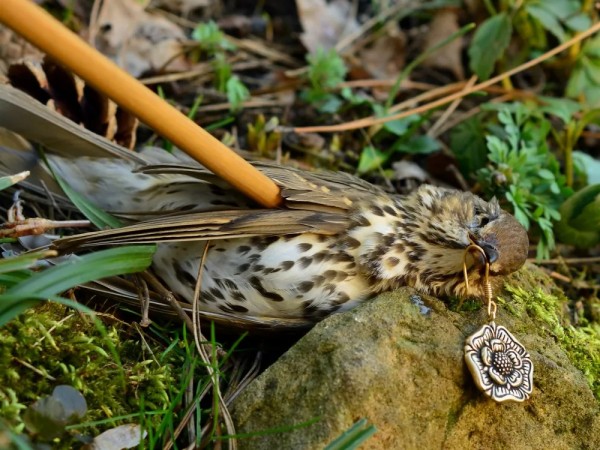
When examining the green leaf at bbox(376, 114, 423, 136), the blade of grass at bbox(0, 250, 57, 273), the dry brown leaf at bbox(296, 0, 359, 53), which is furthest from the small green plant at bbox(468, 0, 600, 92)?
the blade of grass at bbox(0, 250, 57, 273)

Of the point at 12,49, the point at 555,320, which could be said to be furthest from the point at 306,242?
the point at 12,49

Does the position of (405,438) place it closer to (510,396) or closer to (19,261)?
(510,396)

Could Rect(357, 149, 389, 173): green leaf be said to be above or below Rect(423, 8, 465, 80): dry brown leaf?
below

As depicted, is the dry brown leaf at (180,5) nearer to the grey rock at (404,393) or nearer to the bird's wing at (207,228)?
the bird's wing at (207,228)

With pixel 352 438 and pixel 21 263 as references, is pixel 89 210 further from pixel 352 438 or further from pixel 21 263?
pixel 352 438

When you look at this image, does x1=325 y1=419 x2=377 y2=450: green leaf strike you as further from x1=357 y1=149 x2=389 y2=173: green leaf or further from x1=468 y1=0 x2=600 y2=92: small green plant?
x1=468 y1=0 x2=600 y2=92: small green plant

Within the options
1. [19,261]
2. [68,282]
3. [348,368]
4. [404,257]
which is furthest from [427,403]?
[19,261]
